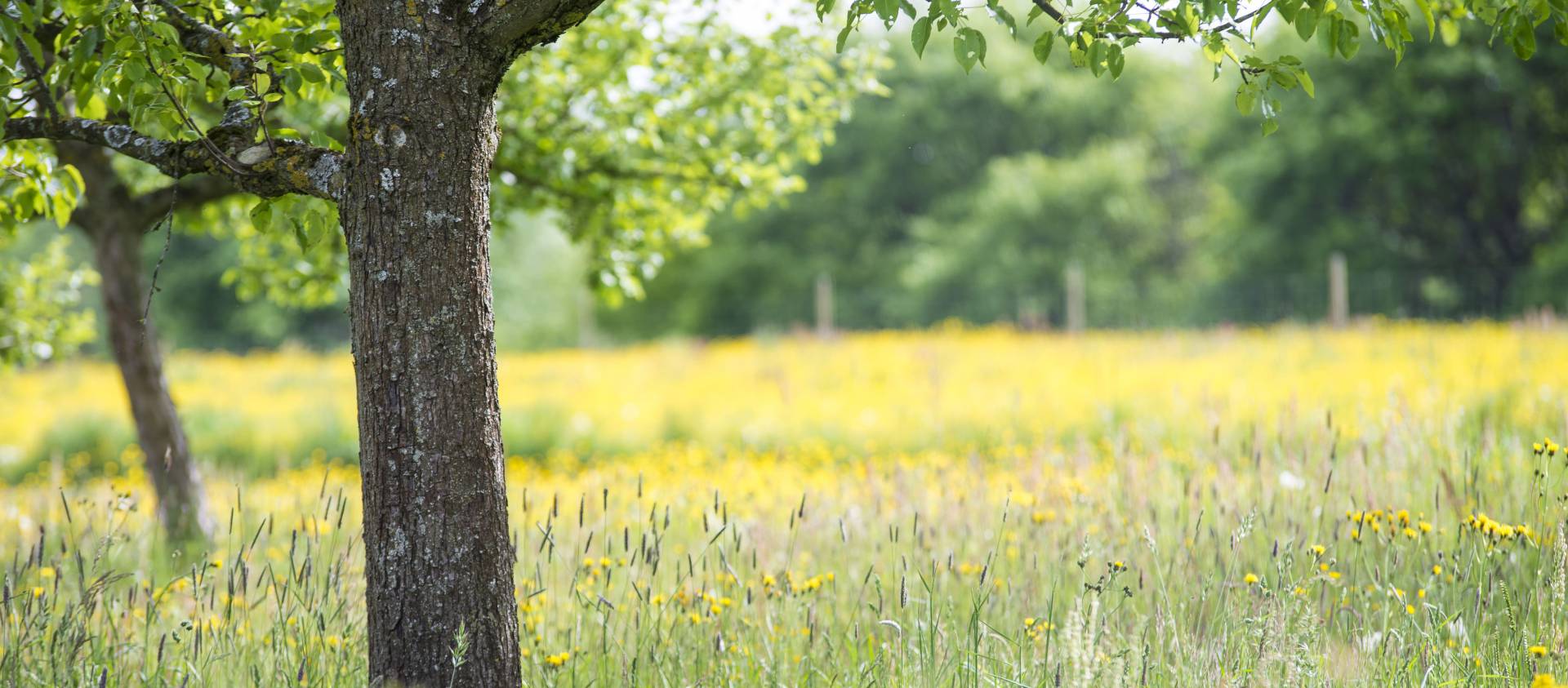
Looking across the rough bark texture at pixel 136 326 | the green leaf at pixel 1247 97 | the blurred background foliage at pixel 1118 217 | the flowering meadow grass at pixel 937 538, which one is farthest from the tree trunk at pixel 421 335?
the blurred background foliage at pixel 1118 217

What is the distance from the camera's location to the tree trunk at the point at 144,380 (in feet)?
19.0

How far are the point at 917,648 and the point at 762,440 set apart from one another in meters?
6.01

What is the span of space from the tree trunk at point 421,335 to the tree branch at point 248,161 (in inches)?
5.4

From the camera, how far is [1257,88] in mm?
2768

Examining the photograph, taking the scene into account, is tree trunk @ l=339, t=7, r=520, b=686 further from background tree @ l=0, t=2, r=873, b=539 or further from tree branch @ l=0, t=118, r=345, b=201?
background tree @ l=0, t=2, r=873, b=539

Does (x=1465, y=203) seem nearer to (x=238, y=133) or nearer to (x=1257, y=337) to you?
(x=1257, y=337)

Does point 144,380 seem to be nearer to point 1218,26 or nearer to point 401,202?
point 401,202

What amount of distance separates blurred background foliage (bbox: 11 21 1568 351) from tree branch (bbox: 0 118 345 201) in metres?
16.2

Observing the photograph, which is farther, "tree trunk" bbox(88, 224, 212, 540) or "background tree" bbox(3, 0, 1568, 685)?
"tree trunk" bbox(88, 224, 212, 540)

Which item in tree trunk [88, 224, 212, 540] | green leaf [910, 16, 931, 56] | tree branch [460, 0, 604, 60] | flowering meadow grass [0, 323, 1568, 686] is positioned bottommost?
flowering meadow grass [0, 323, 1568, 686]

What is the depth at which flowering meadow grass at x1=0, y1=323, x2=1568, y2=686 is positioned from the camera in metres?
3.02

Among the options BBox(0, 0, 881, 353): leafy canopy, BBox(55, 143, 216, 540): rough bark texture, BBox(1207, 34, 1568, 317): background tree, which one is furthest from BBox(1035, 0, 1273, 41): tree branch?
BBox(1207, 34, 1568, 317): background tree

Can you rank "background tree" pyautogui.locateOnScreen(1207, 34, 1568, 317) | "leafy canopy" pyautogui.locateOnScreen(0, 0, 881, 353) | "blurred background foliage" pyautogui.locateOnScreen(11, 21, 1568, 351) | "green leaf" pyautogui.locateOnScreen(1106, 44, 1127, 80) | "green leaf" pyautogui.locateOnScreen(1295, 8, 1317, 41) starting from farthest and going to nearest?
"blurred background foliage" pyautogui.locateOnScreen(11, 21, 1568, 351) → "background tree" pyautogui.locateOnScreen(1207, 34, 1568, 317) → "leafy canopy" pyautogui.locateOnScreen(0, 0, 881, 353) → "green leaf" pyautogui.locateOnScreen(1106, 44, 1127, 80) → "green leaf" pyautogui.locateOnScreen(1295, 8, 1317, 41)

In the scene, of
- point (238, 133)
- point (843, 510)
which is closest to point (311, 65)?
point (238, 133)
